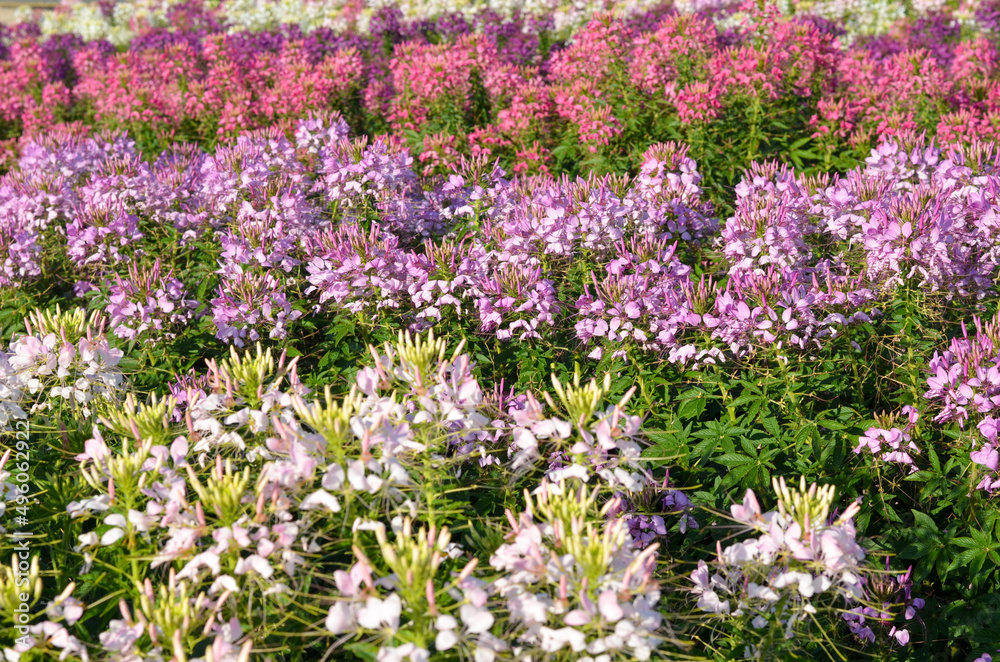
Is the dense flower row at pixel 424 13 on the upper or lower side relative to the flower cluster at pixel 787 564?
upper

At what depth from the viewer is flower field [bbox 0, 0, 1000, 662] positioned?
2000 millimetres

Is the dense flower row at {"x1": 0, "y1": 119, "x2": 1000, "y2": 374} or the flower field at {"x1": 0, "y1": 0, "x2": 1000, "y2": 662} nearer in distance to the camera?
the flower field at {"x1": 0, "y1": 0, "x2": 1000, "y2": 662}

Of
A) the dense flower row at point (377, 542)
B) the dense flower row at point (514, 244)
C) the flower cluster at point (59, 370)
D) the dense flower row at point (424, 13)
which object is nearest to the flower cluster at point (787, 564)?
the dense flower row at point (377, 542)

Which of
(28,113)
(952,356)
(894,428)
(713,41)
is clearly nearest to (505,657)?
(894,428)

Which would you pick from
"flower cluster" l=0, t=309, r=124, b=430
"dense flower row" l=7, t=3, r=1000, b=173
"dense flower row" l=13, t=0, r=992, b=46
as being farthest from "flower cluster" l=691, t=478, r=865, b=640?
"dense flower row" l=13, t=0, r=992, b=46

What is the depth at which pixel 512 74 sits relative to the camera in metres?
7.78

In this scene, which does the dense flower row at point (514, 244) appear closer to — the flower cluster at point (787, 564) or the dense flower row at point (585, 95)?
the flower cluster at point (787, 564)

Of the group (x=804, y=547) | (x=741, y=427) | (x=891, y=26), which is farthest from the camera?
(x=891, y=26)

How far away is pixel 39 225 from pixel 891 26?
1354 centimetres

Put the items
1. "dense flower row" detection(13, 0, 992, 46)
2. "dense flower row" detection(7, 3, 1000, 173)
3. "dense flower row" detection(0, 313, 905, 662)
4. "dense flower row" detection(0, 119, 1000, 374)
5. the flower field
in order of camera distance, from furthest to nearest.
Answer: "dense flower row" detection(13, 0, 992, 46) → "dense flower row" detection(7, 3, 1000, 173) → "dense flower row" detection(0, 119, 1000, 374) → the flower field → "dense flower row" detection(0, 313, 905, 662)

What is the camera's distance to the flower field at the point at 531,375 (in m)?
2.00

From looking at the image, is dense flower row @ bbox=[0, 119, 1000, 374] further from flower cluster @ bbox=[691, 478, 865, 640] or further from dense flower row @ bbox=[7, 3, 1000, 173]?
dense flower row @ bbox=[7, 3, 1000, 173]

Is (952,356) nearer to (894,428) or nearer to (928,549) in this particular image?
(894,428)

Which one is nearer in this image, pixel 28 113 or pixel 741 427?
pixel 741 427
